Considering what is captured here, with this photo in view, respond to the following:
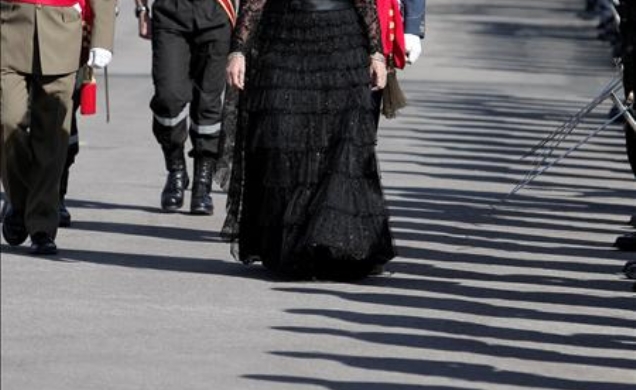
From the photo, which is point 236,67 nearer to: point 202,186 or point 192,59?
point 192,59

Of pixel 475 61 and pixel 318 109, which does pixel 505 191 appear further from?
pixel 475 61

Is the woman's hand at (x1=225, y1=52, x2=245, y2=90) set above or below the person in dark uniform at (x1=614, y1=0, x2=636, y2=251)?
below

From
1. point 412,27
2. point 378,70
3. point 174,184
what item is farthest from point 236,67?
point 174,184

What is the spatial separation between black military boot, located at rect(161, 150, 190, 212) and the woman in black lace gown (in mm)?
2679

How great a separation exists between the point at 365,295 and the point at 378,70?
1.07 metres

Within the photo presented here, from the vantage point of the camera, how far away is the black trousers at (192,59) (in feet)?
43.9

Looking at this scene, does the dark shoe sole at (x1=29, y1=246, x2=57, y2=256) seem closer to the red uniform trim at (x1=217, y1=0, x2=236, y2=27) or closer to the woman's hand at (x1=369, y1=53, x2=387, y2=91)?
the woman's hand at (x1=369, y1=53, x2=387, y2=91)

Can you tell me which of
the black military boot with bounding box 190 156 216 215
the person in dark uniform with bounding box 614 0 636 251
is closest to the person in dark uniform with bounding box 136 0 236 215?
the black military boot with bounding box 190 156 216 215

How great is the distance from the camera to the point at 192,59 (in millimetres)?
13555

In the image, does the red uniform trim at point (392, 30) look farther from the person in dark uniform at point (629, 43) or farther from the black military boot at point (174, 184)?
the black military boot at point (174, 184)

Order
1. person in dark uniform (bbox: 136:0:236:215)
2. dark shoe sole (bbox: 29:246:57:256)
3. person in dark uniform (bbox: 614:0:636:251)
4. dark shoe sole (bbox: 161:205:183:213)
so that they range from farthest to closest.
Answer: dark shoe sole (bbox: 161:205:183:213)
person in dark uniform (bbox: 136:0:236:215)
dark shoe sole (bbox: 29:246:57:256)
person in dark uniform (bbox: 614:0:636:251)

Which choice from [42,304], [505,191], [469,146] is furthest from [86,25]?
[469,146]

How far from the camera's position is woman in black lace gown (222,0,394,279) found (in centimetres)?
1111

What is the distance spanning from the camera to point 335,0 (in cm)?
1116
